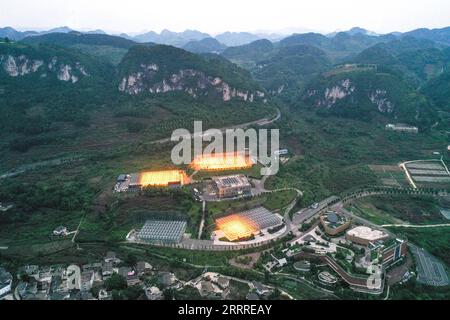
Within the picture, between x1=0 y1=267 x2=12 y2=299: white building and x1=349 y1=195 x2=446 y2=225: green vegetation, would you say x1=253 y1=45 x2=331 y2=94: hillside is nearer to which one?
x1=349 y1=195 x2=446 y2=225: green vegetation

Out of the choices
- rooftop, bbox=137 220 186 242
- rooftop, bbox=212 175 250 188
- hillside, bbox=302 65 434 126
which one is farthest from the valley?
rooftop, bbox=212 175 250 188

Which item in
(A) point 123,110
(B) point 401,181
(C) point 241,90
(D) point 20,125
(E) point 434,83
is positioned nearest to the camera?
(B) point 401,181

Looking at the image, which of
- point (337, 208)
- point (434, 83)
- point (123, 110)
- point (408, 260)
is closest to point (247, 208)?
point (337, 208)

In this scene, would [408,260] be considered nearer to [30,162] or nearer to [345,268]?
[345,268]

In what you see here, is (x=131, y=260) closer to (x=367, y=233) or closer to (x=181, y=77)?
(x=367, y=233)

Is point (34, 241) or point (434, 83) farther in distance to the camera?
point (434, 83)

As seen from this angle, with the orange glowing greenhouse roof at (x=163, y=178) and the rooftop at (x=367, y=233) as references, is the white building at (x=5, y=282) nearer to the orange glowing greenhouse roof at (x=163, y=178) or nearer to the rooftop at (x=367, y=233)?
the orange glowing greenhouse roof at (x=163, y=178)

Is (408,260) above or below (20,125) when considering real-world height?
below
